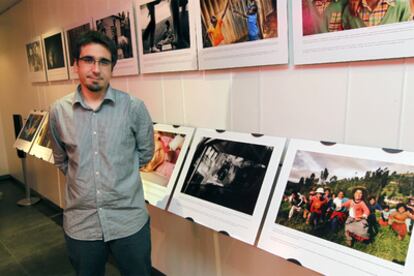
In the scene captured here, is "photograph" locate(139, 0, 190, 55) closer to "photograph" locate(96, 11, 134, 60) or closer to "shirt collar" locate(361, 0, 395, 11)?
"photograph" locate(96, 11, 134, 60)

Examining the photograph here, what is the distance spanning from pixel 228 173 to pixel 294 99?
1.35 ft

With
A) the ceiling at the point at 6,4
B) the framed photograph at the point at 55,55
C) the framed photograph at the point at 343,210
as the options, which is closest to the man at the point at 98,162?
the framed photograph at the point at 343,210

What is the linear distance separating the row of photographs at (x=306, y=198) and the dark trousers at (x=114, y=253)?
22cm

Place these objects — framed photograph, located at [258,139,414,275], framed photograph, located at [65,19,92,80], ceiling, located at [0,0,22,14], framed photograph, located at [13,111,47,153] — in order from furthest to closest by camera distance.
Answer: ceiling, located at [0,0,22,14] → framed photograph, located at [13,111,47,153] → framed photograph, located at [65,19,92,80] → framed photograph, located at [258,139,414,275]

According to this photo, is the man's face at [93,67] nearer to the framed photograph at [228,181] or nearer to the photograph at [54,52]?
the framed photograph at [228,181]

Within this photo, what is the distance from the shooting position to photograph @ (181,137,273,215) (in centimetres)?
133

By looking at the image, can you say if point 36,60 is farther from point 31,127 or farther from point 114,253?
point 114,253

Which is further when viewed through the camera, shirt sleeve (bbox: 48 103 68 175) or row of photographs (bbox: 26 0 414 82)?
shirt sleeve (bbox: 48 103 68 175)

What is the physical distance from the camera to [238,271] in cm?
171

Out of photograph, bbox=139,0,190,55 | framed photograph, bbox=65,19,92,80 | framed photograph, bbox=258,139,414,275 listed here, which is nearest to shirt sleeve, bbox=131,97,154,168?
photograph, bbox=139,0,190,55

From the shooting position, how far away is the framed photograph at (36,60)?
10.9 feet

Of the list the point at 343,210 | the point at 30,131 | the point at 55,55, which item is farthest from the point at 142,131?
the point at 30,131

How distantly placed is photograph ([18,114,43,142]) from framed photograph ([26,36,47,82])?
0.39 metres

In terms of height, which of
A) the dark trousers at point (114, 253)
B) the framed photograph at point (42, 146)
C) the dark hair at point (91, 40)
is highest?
the dark hair at point (91, 40)
